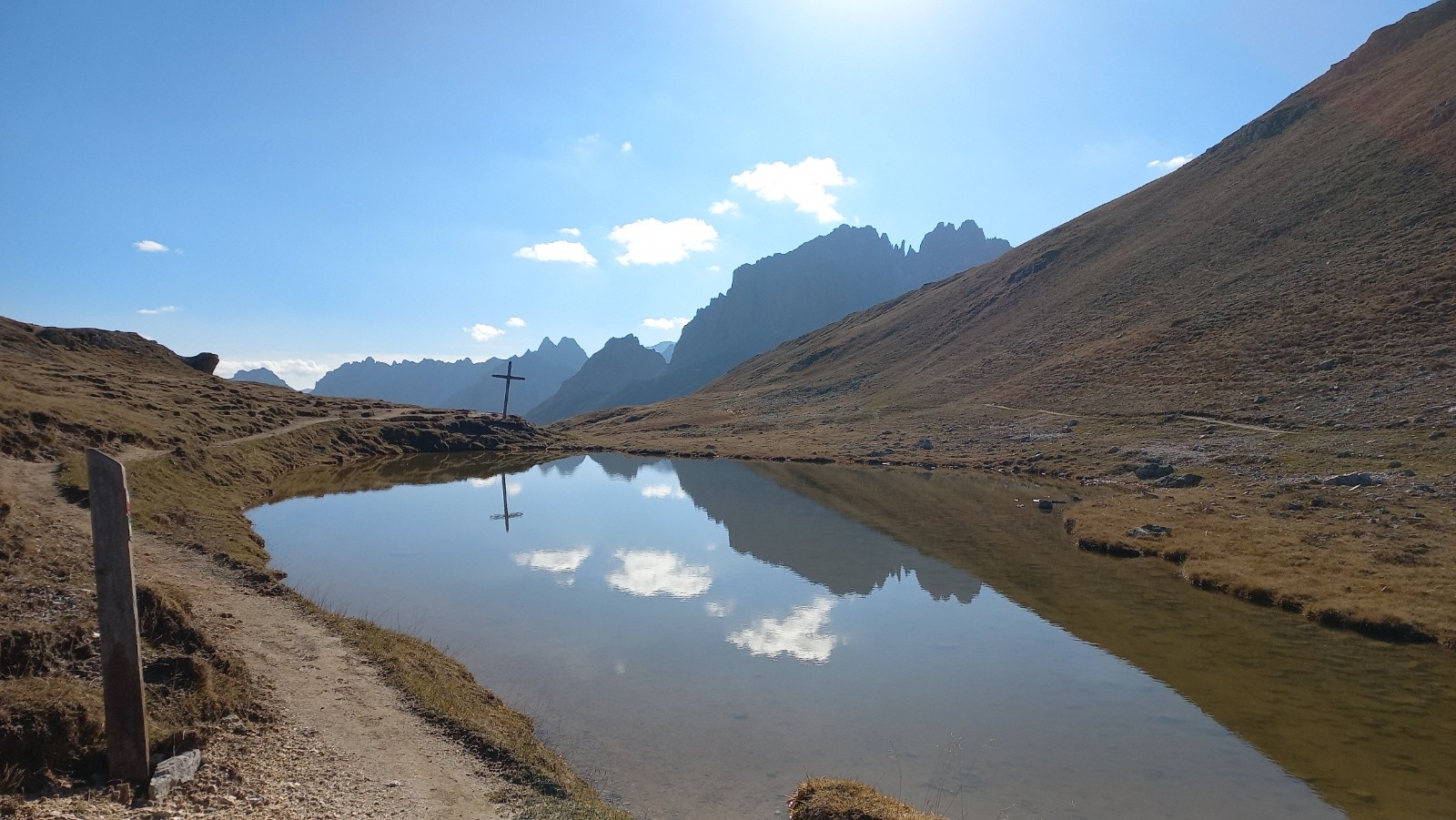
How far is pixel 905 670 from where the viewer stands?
20469 mm

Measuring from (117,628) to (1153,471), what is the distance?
185 ft

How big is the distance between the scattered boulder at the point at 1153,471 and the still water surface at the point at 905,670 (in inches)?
632

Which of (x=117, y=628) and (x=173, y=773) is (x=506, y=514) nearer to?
(x=173, y=773)

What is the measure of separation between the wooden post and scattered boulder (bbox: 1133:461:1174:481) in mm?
55335

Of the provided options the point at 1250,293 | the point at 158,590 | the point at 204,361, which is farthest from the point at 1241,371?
the point at 204,361

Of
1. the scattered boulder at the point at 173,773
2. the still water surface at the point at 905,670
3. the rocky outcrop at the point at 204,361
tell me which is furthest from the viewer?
the rocky outcrop at the point at 204,361

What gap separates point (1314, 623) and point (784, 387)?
13115 centimetres

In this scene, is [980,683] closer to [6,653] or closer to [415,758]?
[415,758]

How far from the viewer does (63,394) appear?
46844mm

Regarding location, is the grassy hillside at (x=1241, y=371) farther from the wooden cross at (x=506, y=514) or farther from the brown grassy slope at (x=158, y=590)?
the wooden cross at (x=506, y=514)

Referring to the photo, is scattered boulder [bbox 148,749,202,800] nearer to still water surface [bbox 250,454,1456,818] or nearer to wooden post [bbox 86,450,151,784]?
wooden post [bbox 86,450,151,784]

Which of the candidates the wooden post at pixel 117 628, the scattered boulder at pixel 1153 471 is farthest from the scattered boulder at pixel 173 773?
the scattered boulder at pixel 1153 471

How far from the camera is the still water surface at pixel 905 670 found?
1427 cm

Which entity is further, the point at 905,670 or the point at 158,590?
the point at 905,670
